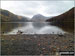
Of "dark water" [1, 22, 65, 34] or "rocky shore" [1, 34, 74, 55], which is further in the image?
"dark water" [1, 22, 65, 34]

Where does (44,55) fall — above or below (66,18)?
below

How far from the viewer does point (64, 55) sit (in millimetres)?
6836

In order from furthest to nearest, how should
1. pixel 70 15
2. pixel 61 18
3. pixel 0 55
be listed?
pixel 61 18 → pixel 70 15 → pixel 0 55

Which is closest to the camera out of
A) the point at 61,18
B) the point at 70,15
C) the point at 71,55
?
the point at 71,55

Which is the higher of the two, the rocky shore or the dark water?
the dark water

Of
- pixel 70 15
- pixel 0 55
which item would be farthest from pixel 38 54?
pixel 70 15

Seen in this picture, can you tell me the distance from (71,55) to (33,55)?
3.04 meters

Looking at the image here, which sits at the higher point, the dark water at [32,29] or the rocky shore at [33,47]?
the dark water at [32,29]

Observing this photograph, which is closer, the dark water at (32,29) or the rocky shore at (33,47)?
the rocky shore at (33,47)

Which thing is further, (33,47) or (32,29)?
(32,29)

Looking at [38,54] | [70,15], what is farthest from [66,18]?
[38,54]

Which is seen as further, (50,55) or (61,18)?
(61,18)

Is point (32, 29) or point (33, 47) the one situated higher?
point (32, 29)

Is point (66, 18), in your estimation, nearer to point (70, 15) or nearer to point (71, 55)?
point (70, 15)
